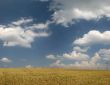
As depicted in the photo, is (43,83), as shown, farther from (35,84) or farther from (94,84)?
(94,84)

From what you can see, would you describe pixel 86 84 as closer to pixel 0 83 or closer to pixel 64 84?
pixel 64 84

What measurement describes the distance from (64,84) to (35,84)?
239 cm

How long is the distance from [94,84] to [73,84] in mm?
3151

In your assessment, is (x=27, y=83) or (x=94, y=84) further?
(x=94, y=84)

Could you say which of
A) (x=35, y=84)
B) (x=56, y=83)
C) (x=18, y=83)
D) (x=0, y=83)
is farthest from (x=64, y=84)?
(x=0, y=83)

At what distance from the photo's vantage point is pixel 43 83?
22.9m

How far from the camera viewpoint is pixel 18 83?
22484mm

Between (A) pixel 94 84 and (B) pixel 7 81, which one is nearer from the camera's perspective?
(B) pixel 7 81

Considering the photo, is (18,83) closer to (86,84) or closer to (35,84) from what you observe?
(35,84)

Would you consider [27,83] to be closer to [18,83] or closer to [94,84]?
[18,83]

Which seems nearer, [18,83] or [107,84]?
[18,83]

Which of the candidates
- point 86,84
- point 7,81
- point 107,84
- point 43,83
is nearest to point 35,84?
point 43,83

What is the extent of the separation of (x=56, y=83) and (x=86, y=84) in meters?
3.11

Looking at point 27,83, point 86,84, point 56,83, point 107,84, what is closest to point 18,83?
point 27,83
